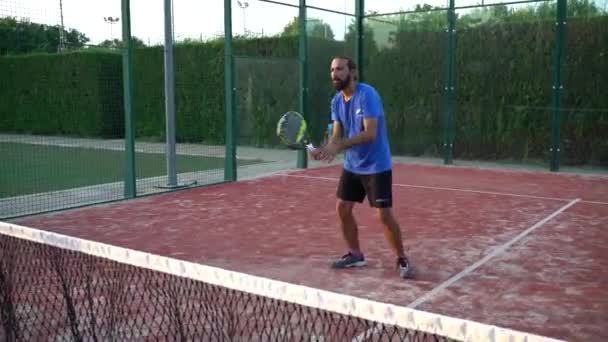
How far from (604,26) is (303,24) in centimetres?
546

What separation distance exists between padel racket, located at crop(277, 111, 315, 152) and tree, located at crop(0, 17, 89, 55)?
3.89 m

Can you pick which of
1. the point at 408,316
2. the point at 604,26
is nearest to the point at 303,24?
the point at 604,26

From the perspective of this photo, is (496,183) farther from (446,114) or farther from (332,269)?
(332,269)

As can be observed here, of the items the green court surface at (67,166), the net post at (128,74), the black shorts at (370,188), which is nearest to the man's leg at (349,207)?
the black shorts at (370,188)

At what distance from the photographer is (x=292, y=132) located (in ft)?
16.4

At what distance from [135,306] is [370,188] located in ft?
6.06

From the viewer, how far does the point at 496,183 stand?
1007cm

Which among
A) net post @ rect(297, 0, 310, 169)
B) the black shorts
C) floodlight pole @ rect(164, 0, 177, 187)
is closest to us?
→ the black shorts

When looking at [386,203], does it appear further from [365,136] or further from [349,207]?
[365,136]

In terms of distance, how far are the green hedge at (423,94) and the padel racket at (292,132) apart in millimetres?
5801

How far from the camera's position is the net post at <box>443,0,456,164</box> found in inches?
497

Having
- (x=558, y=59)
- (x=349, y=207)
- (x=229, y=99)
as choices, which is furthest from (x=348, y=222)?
(x=558, y=59)

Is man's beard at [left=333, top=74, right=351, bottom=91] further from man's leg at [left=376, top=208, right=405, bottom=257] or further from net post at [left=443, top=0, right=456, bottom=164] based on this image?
net post at [left=443, top=0, right=456, bottom=164]

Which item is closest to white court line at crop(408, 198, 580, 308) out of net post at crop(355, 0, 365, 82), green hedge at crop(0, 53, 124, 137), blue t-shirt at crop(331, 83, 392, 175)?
blue t-shirt at crop(331, 83, 392, 175)
